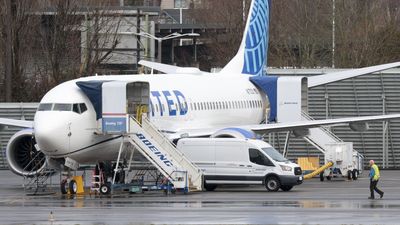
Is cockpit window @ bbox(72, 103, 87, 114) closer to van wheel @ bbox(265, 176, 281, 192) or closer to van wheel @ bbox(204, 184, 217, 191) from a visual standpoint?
van wheel @ bbox(204, 184, 217, 191)

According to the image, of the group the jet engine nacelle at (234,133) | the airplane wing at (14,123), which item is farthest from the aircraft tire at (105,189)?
the airplane wing at (14,123)

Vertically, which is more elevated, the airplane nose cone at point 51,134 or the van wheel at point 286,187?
the airplane nose cone at point 51,134

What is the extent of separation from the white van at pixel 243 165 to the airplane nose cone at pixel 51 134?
5737 mm

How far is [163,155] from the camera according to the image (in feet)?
153

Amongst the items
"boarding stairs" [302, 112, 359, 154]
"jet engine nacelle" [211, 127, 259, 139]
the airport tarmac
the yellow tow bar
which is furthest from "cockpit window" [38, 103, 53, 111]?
"boarding stairs" [302, 112, 359, 154]

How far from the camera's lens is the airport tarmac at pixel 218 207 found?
112 feet

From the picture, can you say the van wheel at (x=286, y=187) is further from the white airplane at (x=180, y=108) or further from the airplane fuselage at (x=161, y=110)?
the airplane fuselage at (x=161, y=110)

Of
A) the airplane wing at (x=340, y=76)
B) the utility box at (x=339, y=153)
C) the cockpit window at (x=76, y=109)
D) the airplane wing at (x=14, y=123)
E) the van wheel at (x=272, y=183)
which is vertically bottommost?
the van wheel at (x=272, y=183)

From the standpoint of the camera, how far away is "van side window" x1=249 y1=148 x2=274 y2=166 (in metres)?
47.3

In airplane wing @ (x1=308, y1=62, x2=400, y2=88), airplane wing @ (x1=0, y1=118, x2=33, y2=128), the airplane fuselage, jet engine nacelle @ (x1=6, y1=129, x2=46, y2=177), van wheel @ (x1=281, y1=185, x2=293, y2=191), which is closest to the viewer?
the airplane fuselage

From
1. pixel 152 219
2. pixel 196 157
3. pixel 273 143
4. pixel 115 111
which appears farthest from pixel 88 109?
pixel 273 143

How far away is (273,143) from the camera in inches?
2640

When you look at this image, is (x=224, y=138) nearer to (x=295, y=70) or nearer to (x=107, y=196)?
(x=107, y=196)

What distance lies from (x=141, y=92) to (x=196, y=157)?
324cm
